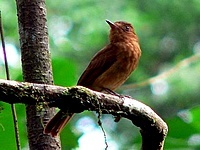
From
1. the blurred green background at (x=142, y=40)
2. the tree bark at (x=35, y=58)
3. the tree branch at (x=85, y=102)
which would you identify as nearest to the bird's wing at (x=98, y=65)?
the tree bark at (x=35, y=58)

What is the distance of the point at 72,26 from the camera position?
26.5 ft

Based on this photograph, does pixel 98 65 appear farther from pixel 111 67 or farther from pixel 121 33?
pixel 121 33

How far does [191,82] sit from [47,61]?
16.3 feet

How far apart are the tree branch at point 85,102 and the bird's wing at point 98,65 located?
0.98 m

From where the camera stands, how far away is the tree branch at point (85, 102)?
1.73 meters

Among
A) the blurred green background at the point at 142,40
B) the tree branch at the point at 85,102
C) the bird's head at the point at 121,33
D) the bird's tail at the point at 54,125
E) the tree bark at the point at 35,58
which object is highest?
the blurred green background at the point at 142,40

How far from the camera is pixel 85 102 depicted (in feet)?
6.20

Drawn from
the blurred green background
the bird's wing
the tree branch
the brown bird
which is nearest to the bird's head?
the brown bird

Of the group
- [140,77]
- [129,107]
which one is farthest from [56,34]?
[129,107]

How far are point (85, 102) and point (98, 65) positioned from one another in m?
1.38

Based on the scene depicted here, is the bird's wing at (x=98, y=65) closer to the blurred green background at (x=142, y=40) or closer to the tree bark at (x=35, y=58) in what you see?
the tree bark at (x=35, y=58)

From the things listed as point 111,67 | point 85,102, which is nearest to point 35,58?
point 85,102

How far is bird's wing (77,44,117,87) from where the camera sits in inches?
125

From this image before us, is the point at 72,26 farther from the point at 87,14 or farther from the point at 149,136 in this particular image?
the point at 149,136
